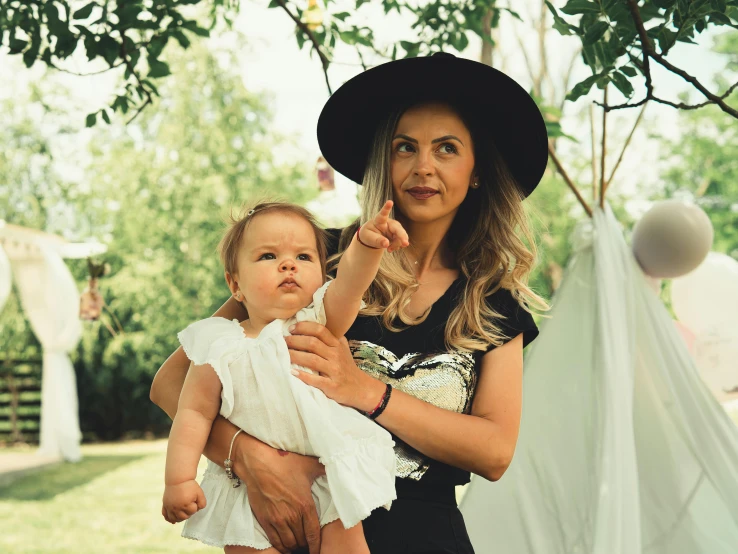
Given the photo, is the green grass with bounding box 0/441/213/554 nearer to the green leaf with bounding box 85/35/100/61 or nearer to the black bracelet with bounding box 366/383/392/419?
the green leaf with bounding box 85/35/100/61

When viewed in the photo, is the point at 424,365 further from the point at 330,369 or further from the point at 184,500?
the point at 184,500

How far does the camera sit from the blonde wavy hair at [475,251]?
1.76 metres

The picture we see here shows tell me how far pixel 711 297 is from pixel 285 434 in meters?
3.62

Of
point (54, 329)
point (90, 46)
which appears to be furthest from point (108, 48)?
point (54, 329)

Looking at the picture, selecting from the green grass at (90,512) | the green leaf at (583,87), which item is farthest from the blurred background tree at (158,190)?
the green leaf at (583,87)

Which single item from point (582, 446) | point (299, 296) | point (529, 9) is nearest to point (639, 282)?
point (582, 446)

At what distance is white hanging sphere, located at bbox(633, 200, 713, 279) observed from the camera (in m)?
3.60

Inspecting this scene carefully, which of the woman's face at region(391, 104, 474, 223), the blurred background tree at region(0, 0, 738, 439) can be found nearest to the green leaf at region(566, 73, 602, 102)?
the woman's face at region(391, 104, 474, 223)

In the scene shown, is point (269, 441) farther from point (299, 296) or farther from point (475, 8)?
point (475, 8)

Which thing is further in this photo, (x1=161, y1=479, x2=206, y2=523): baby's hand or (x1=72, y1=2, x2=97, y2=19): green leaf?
(x1=72, y1=2, x2=97, y2=19): green leaf

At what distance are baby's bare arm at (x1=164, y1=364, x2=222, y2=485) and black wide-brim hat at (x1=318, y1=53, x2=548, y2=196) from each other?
762 millimetres

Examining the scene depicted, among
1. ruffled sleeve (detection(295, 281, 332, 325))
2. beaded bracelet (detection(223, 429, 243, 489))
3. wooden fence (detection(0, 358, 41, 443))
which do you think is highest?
ruffled sleeve (detection(295, 281, 332, 325))

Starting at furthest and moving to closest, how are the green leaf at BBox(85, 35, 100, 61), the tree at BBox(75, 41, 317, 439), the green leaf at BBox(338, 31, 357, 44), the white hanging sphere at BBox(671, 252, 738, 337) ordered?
the tree at BBox(75, 41, 317, 439) → the white hanging sphere at BBox(671, 252, 738, 337) → the green leaf at BBox(338, 31, 357, 44) → the green leaf at BBox(85, 35, 100, 61)

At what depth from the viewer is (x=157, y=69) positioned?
3.13 metres
